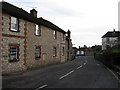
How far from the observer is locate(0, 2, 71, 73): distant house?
41.9 ft

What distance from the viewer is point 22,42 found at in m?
15.0

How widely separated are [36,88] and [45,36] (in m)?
13.8

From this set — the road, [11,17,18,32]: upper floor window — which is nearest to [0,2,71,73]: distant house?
[11,17,18,32]: upper floor window

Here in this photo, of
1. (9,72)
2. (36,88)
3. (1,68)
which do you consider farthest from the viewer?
(9,72)

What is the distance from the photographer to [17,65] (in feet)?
46.0

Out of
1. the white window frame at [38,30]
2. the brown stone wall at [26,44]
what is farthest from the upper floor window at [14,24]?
the white window frame at [38,30]

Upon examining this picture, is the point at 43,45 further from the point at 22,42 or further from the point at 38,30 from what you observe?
the point at 22,42

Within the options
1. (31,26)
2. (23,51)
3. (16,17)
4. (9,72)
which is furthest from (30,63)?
(16,17)

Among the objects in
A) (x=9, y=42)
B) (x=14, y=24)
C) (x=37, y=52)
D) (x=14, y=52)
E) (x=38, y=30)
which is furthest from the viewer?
(x=38, y=30)

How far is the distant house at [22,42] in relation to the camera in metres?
12.8

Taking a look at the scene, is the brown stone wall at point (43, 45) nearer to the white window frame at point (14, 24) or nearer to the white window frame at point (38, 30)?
the white window frame at point (38, 30)

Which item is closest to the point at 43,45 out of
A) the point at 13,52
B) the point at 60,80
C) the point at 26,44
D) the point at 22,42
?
the point at 26,44

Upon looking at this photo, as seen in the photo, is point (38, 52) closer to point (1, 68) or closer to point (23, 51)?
point (23, 51)

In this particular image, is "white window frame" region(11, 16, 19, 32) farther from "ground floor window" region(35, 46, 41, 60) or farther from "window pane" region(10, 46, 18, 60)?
"ground floor window" region(35, 46, 41, 60)
